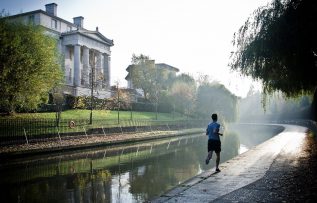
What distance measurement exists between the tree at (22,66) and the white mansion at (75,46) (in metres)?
19.1

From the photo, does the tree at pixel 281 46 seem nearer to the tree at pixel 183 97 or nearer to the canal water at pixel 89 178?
the canal water at pixel 89 178

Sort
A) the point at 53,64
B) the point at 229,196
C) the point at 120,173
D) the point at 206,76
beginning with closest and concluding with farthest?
the point at 229,196, the point at 120,173, the point at 53,64, the point at 206,76

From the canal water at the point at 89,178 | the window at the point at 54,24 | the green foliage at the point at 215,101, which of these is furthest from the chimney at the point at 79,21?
the canal water at the point at 89,178

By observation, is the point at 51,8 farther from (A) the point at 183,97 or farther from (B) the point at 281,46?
(B) the point at 281,46

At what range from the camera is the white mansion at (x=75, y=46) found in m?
51.5

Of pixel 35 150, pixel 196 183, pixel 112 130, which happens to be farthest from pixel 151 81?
pixel 196 183

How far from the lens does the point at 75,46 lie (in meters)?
54.0

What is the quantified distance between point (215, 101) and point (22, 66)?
48.4 metres

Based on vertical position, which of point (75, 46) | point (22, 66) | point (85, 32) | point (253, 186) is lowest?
point (253, 186)

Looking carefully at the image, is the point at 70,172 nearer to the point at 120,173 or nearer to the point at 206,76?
the point at 120,173

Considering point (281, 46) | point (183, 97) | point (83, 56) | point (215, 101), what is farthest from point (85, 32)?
point (281, 46)

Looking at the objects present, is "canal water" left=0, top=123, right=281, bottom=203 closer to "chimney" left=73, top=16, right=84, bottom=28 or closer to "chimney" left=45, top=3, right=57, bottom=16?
"chimney" left=45, top=3, right=57, bottom=16

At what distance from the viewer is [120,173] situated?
14750 millimetres

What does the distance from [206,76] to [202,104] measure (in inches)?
349
